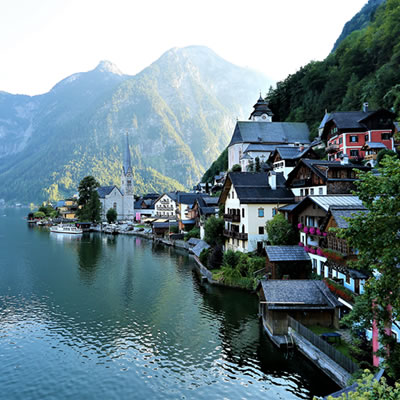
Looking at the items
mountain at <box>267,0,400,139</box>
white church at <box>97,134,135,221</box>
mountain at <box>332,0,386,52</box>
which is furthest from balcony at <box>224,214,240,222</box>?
mountain at <box>332,0,386,52</box>

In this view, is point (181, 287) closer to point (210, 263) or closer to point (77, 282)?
point (210, 263)

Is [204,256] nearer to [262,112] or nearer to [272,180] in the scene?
[272,180]

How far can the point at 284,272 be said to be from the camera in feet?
118

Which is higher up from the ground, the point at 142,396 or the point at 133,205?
the point at 133,205

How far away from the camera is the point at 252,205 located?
1873 inches

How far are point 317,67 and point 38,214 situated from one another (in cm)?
13576

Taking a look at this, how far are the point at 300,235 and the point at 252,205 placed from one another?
8899 millimetres

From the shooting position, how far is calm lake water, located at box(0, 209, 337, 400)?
21.4 metres

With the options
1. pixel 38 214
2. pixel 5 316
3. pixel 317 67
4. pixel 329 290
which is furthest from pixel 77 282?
pixel 38 214

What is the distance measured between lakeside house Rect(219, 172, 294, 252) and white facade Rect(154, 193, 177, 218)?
71.8m

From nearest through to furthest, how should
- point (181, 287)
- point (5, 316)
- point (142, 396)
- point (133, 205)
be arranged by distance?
point (142, 396) → point (5, 316) → point (181, 287) → point (133, 205)

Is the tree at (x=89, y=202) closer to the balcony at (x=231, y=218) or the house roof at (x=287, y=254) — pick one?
the balcony at (x=231, y=218)

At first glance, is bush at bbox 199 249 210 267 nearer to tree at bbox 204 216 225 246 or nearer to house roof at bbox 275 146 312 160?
tree at bbox 204 216 225 246

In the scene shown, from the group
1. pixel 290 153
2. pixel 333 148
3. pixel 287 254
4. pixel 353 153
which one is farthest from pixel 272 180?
pixel 333 148
